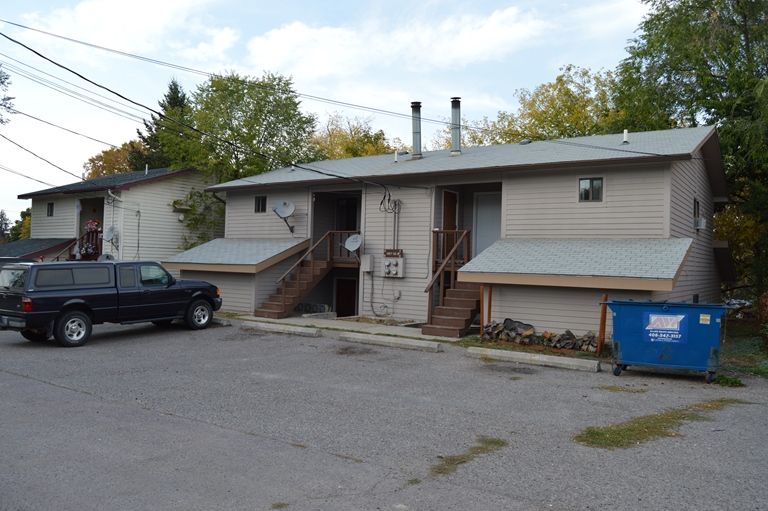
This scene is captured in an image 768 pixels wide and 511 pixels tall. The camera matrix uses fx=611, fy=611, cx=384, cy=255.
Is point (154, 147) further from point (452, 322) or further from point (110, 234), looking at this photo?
point (452, 322)

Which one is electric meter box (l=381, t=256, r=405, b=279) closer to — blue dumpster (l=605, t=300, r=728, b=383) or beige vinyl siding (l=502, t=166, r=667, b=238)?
beige vinyl siding (l=502, t=166, r=667, b=238)

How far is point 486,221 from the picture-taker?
18672 millimetres

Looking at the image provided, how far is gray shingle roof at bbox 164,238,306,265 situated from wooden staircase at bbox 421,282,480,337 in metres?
6.22

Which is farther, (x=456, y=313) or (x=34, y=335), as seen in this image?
(x=456, y=313)

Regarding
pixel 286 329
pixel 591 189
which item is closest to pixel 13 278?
pixel 286 329

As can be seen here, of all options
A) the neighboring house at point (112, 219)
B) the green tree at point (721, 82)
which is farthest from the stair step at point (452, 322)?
the neighboring house at point (112, 219)

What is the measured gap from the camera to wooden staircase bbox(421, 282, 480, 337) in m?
14.9

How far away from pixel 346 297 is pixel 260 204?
14.9ft

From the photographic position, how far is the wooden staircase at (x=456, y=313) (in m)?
14.9

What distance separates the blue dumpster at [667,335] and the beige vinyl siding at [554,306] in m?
2.45

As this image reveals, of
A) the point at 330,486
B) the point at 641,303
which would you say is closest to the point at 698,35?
the point at 641,303

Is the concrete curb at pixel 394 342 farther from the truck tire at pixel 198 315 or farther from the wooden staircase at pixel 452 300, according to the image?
the truck tire at pixel 198 315

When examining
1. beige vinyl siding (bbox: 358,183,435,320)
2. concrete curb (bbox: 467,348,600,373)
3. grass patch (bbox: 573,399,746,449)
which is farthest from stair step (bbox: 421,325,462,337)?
grass patch (bbox: 573,399,746,449)

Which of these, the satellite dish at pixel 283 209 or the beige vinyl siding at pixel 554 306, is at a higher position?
the satellite dish at pixel 283 209
